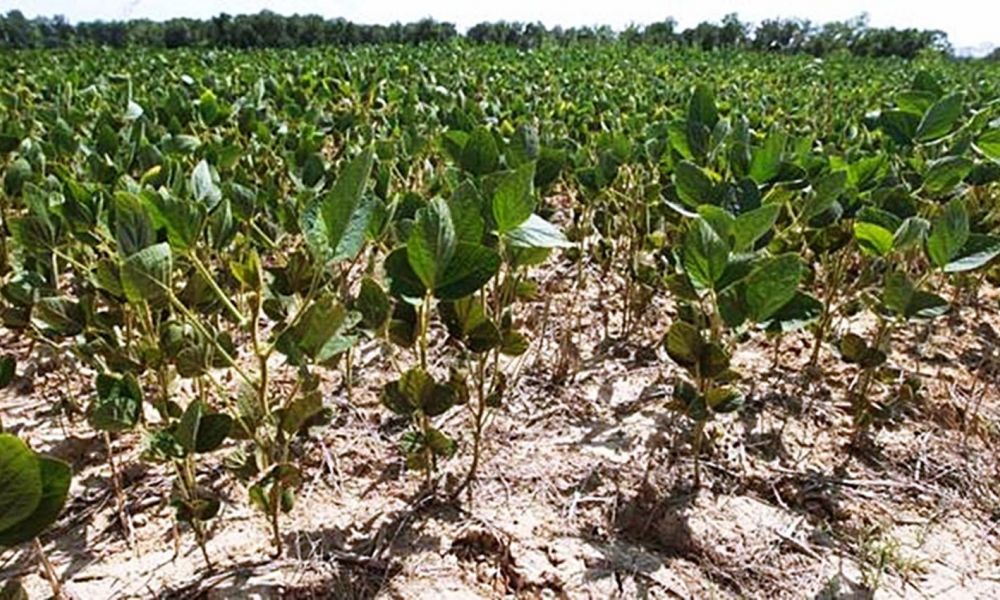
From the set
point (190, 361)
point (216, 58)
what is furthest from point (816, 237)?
point (216, 58)

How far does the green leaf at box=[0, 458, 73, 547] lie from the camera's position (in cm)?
56

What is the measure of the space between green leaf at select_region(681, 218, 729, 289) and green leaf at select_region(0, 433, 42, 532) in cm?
74

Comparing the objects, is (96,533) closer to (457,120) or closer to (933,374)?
(457,120)

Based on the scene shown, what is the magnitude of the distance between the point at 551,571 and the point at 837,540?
44 centimetres

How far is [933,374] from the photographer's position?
1.73 m

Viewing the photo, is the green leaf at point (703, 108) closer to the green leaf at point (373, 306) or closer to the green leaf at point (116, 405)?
the green leaf at point (373, 306)

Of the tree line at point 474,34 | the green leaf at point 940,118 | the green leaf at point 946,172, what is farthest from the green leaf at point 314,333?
the tree line at point 474,34

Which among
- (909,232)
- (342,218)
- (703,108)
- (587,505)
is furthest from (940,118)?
(342,218)

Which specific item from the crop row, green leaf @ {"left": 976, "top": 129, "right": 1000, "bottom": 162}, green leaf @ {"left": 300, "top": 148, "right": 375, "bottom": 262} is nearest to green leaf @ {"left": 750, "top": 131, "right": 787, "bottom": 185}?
the crop row

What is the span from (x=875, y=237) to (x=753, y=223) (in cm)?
28

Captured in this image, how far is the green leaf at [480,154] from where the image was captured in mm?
1232

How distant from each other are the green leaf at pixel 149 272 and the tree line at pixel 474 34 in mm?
22166

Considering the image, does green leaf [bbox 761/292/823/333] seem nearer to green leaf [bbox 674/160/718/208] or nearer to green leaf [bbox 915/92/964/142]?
green leaf [bbox 674/160/718/208]

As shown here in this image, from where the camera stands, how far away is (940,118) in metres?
1.63
